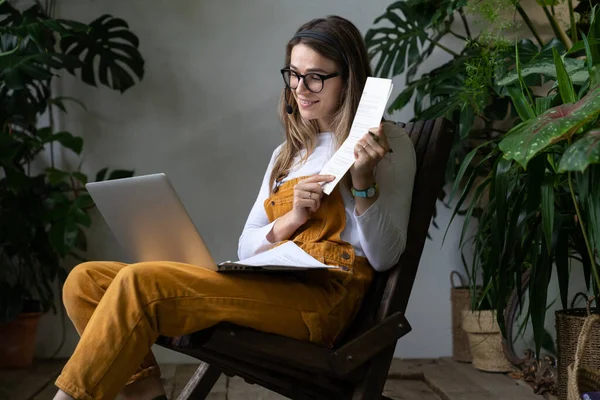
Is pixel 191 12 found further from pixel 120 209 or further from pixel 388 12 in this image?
pixel 120 209

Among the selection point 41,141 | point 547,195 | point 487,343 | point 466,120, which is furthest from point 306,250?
point 41,141

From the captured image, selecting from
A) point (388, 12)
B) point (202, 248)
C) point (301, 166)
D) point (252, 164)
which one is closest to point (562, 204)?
point (301, 166)

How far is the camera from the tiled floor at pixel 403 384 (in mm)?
2766

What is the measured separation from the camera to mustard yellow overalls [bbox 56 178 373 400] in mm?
1416

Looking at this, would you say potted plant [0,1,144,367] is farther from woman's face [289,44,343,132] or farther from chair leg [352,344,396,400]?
chair leg [352,344,396,400]

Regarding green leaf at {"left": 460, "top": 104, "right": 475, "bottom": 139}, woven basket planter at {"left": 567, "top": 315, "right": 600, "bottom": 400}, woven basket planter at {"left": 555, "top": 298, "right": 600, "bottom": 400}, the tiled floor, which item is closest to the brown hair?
woven basket planter at {"left": 567, "top": 315, "right": 600, "bottom": 400}

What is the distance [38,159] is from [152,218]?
1.95 metres

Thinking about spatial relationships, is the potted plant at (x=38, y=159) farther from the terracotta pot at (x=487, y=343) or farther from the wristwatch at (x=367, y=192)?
the wristwatch at (x=367, y=192)

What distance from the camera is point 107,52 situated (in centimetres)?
327

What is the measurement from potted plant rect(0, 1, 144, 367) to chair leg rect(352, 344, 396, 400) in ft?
5.75

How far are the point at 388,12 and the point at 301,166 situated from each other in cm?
146

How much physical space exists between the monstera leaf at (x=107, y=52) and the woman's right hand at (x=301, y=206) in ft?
5.59

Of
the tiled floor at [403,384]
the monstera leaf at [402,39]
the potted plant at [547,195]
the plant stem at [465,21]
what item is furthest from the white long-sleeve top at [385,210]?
the plant stem at [465,21]

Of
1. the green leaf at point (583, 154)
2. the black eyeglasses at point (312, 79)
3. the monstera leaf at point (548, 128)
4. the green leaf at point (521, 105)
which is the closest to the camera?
the green leaf at point (583, 154)
